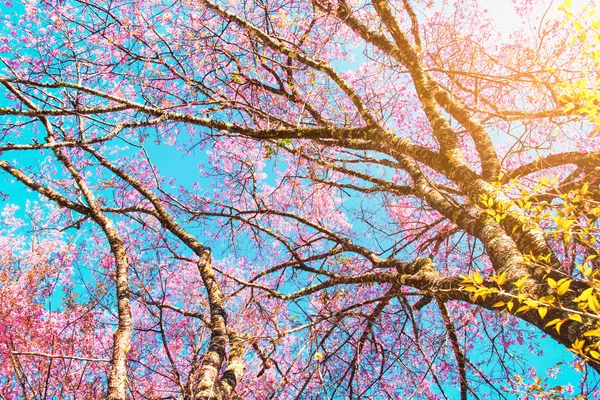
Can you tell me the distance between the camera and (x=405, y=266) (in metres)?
3.46

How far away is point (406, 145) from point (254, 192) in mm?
2613

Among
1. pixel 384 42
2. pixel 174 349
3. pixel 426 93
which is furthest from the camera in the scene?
pixel 174 349

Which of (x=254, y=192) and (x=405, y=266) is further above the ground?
(x=254, y=192)

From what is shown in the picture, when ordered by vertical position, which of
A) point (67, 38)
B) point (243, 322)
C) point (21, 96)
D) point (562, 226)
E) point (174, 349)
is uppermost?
point (67, 38)

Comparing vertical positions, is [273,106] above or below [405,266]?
above

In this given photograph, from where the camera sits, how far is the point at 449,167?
143 inches

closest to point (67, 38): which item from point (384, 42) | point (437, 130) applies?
point (384, 42)

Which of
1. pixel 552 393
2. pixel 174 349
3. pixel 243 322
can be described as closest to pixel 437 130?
pixel 552 393

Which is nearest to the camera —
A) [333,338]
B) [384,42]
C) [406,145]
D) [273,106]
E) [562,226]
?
[562,226]

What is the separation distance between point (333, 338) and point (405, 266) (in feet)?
6.81

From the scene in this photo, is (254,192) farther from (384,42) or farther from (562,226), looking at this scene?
(562,226)

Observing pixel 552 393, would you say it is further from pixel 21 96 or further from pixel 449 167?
pixel 21 96

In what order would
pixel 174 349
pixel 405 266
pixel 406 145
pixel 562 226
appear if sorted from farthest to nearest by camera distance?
1. pixel 174 349
2. pixel 406 145
3. pixel 405 266
4. pixel 562 226

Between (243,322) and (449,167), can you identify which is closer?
(449,167)
